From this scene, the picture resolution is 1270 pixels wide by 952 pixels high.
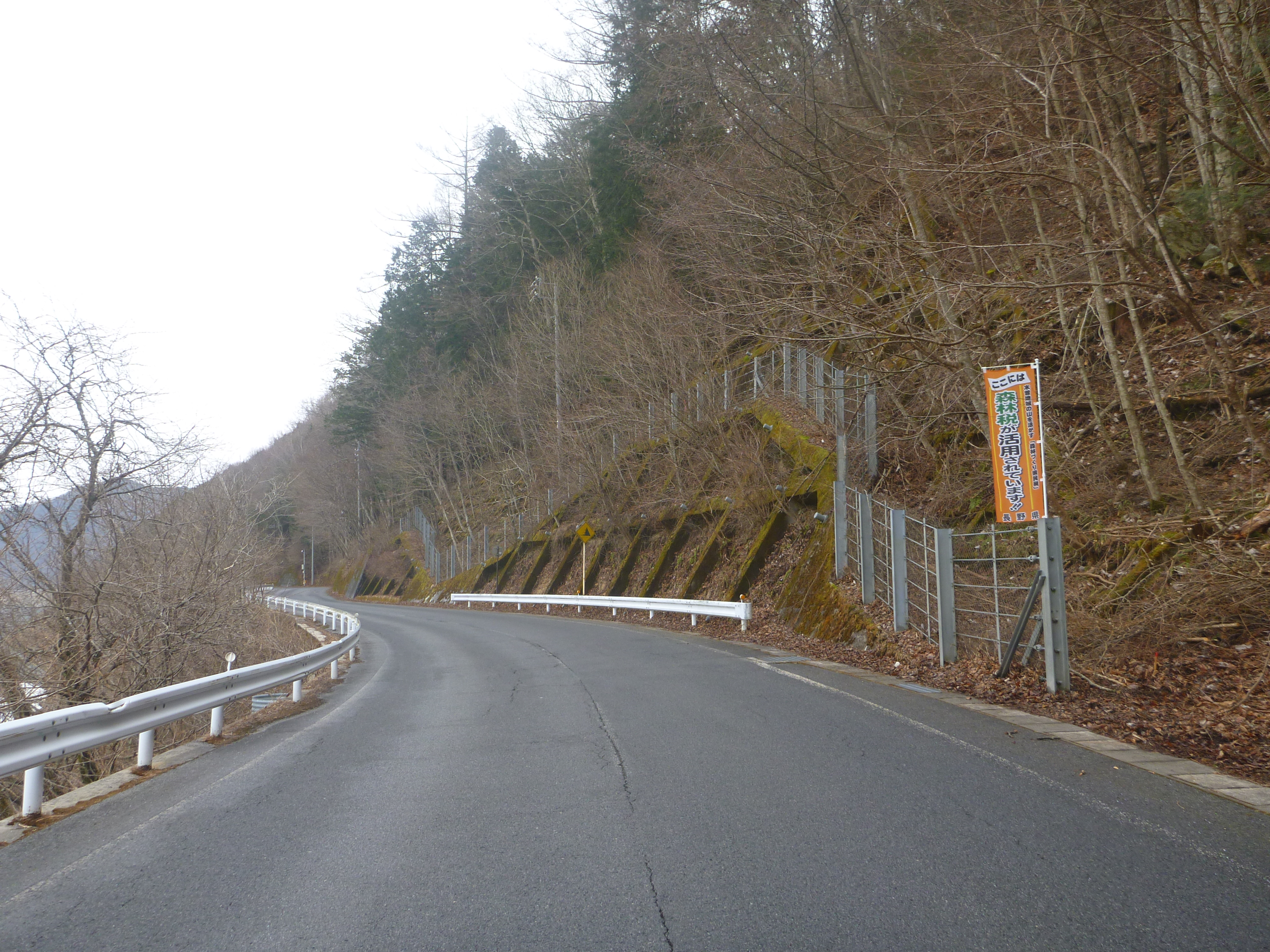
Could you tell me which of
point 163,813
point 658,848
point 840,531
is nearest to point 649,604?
point 840,531

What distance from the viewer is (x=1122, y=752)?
6.34m

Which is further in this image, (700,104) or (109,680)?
(700,104)

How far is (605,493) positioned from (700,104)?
13.5 m

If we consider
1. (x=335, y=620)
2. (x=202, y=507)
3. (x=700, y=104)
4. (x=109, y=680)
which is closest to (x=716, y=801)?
(x=109, y=680)

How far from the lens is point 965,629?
11.0 meters

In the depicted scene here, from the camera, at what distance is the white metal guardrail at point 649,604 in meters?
18.4

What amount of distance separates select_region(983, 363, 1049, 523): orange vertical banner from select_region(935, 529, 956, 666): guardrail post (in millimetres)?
1097

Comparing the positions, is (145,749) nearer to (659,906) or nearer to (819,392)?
(659,906)

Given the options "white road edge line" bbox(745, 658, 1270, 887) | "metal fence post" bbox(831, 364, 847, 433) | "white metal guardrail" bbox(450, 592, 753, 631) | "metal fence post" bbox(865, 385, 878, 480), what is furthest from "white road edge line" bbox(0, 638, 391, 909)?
"metal fence post" bbox(865, 385, 878, 480)

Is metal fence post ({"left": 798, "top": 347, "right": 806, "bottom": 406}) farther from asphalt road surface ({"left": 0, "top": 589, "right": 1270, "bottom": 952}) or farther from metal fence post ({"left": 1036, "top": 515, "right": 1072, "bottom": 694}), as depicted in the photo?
asphalt road surface ({"left": 0, "top": 589, "right": 1270, "bottom": 952})

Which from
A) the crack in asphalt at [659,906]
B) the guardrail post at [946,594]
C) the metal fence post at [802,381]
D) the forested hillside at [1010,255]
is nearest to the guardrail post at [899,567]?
the guardrail post at [946,594]

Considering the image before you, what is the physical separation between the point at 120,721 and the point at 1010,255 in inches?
523

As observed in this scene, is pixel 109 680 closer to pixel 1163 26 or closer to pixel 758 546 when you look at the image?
pixel 758 546

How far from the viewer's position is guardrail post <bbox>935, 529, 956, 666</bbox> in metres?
10.8
